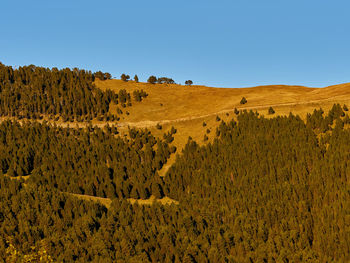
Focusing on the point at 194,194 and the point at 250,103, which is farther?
the point at 250,103

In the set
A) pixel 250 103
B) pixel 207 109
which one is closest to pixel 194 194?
pixel 250 103

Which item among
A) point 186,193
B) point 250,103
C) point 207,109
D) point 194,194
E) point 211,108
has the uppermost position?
point 250,103

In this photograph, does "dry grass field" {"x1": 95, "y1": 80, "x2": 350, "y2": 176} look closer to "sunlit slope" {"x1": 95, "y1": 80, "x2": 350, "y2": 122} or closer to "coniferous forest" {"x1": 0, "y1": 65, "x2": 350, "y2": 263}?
"sunlit slope" {"x1": 95, "y1": 80, "x2": 350, "y2": 122}

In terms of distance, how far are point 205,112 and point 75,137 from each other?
7118 cm

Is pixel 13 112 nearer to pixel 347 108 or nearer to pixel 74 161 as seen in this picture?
pixel 74 161

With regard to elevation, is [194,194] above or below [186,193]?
above

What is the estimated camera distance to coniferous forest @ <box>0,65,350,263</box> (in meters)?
76.9

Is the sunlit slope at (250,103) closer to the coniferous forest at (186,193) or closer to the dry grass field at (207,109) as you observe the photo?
the dry grass field at (207,109)

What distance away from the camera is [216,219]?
94.1 meters

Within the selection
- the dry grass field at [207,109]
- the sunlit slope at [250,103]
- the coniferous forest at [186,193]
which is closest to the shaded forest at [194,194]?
the coniferous forest at [186,193]

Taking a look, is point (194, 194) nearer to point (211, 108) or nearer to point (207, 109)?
point (207, 109)

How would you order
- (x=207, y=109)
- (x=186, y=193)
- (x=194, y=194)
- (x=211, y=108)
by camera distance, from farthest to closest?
(x=211, y=108) < (x=207, y=109) < (x=186, y=193) < (x=194, y=194)

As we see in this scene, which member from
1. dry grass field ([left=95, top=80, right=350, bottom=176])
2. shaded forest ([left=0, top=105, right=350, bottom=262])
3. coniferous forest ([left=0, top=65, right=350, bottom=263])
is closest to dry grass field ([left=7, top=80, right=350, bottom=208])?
dry grass field ([left=95, top=80, right=350, bottom=176])

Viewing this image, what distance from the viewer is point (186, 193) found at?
391 ft
